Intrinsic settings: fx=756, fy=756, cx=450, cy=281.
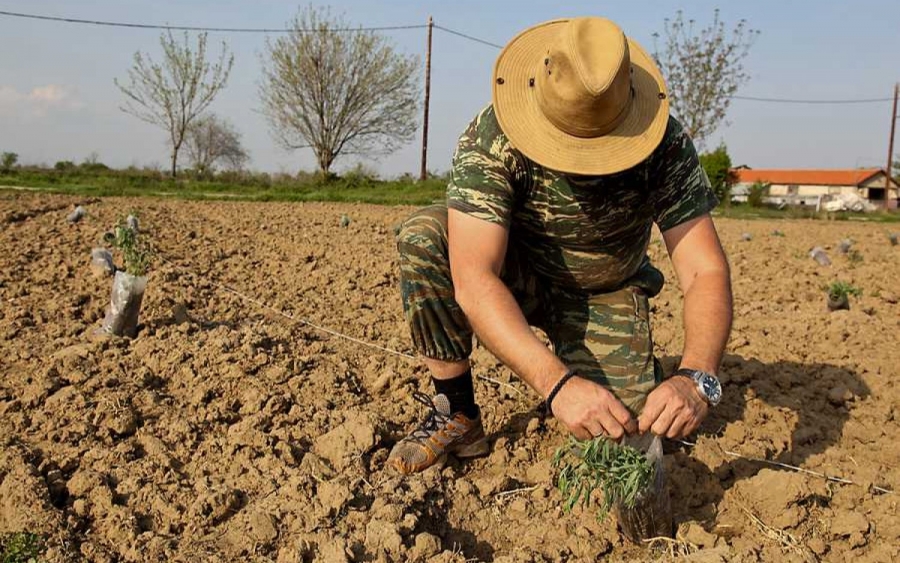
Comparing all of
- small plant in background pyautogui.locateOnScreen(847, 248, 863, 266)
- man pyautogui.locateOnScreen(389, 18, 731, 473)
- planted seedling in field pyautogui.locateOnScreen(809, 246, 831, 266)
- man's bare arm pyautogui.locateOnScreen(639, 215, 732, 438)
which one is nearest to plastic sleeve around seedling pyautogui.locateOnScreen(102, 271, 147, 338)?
man pyautogui.locateOnScreen(389, 18, 731, 473)

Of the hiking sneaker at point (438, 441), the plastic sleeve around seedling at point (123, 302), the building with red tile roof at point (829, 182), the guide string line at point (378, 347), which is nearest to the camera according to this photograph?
the guide string line at point (378, 347)

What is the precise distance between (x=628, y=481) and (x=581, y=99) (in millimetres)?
1015

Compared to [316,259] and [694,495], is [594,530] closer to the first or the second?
[694,495]

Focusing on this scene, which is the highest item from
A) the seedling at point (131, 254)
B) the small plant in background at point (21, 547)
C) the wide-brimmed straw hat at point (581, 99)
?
the wide-brimmed straw hat at point (581, 99)

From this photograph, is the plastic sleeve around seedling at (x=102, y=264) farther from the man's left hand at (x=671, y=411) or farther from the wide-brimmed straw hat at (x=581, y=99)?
the man's left hand at (x=671, y=411)

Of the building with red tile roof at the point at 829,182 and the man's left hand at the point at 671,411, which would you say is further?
the building with red tile roof at the point at 829,182

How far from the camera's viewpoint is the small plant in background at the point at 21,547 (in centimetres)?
196

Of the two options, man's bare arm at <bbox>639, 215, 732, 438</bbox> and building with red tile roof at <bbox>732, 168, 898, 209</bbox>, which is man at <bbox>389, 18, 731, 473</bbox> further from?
building with red tile roof at <bbox>732, 168, 898, 209</bbox>

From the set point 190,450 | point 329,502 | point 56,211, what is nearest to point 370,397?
→ point 190,450

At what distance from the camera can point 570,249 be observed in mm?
2672

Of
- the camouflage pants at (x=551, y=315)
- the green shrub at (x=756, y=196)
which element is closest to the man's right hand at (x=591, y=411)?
the camouflage pants at (x=551, y=315)

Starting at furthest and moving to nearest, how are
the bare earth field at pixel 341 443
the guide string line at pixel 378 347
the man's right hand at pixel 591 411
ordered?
the guide string line at pixel 378 347 < the bare earth field at pixel 341 443 < the man's right hand at pixel 591 411

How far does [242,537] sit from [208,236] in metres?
5.71

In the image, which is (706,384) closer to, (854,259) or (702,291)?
(702,291)
